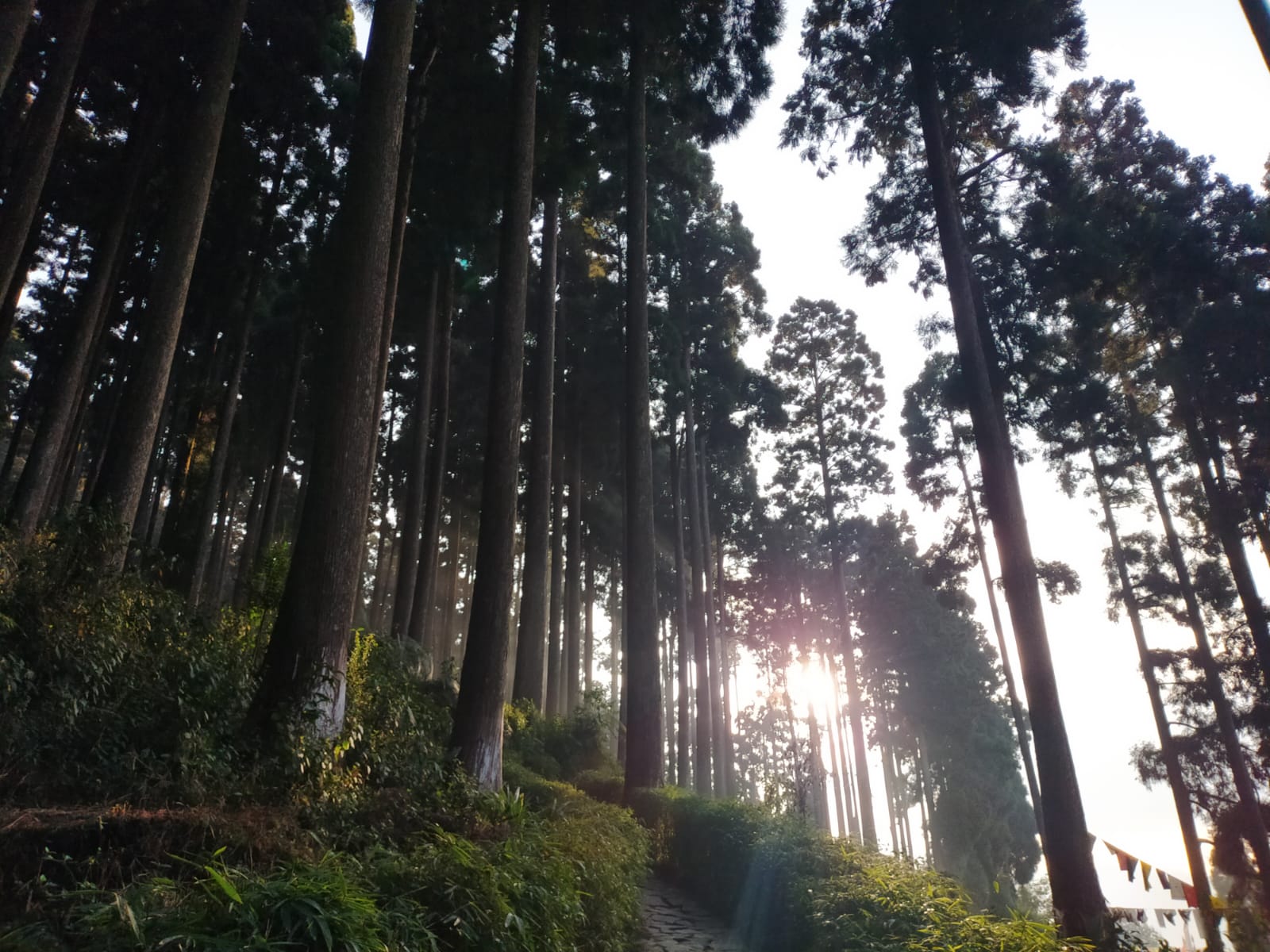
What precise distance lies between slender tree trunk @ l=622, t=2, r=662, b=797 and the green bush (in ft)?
4.31

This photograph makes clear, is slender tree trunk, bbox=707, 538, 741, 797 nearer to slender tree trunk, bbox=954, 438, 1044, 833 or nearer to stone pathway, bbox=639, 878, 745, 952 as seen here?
slender tree trunk, bbox=954, 438, 1044, 833

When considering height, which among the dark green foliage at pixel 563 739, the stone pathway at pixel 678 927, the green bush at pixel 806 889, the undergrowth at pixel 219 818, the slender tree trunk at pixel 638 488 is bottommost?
the stone pathway at pixel 678 927

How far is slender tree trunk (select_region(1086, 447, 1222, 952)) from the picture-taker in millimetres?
17625

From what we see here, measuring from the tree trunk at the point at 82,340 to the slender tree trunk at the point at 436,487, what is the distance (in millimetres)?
6555

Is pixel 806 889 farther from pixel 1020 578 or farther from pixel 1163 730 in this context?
pixel 1163 730

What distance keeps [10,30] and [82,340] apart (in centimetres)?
633

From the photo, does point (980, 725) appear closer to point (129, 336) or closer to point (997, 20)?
point (997, 20)

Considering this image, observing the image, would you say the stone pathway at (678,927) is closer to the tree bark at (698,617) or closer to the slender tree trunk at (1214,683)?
the tree bark at (698,617)

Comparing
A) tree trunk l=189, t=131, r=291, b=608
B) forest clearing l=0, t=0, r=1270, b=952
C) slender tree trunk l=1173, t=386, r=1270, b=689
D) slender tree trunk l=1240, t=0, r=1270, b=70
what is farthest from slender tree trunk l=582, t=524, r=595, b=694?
slender tree trunk l=1240, t=0, r=1270, b=70

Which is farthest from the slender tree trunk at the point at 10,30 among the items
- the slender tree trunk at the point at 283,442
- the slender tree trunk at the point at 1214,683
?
the slender tree trunk at the point at 1214,683

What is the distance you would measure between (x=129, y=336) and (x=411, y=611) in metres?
11.1

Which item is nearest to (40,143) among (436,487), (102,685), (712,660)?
(102,685)

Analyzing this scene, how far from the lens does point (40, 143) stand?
9.91m

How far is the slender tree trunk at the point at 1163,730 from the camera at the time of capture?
17625 millimetres
